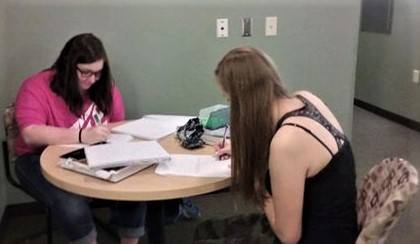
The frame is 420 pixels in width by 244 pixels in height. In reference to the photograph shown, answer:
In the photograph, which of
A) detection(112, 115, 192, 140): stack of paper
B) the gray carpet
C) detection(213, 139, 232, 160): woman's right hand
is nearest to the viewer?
detection(213, 139, 232, 160): woman's right hand

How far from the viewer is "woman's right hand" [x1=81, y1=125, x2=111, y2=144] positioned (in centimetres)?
190

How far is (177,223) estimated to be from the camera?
2721 millimetres

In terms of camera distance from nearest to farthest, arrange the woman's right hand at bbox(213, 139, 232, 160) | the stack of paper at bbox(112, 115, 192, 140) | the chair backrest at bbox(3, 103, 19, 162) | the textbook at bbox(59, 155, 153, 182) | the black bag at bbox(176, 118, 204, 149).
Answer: the textbook at bbox(59, 155, 153, 182), the woman's right hand at bbox(213, 139, 232, 160), the black bag at bbox(176, 118, 204, 149), the stack of paper at bbox(112, 115, 192, 140), the chair backrest at bbox(3, 103, 19, 162)

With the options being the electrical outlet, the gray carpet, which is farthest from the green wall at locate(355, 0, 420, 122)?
the electrical outlet

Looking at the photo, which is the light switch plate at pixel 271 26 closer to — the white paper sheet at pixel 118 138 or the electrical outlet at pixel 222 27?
the electrical outlet at pixel 222 27

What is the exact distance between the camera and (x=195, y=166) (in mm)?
1655

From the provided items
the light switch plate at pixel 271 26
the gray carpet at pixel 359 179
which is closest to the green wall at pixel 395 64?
the gray carpet at pixel 359 179

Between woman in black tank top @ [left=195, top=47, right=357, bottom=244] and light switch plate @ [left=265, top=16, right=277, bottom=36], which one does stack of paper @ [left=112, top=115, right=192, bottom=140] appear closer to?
woman in black tank top @ [left=195, top=47, right=357, bottom=244]

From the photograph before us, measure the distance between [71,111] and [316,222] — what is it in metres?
1.22

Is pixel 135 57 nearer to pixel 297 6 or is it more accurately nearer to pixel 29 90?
pixel 29 90

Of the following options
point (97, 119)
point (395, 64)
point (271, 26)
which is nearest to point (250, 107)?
point (97, 119)

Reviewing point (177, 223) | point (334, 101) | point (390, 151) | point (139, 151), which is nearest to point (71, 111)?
point (139, 151)

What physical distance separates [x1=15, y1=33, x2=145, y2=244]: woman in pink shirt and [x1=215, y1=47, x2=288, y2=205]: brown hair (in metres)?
0.70

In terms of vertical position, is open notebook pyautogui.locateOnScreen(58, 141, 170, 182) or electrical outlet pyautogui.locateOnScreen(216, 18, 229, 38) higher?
electrical outlet pyautogui.locateOnScreen(216, 18, 229, 38)
